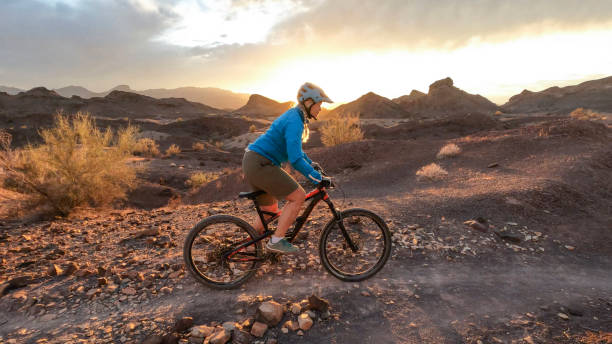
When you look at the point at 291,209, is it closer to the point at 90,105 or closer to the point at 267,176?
the point at 267,176

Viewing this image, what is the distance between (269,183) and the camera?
11.0ft

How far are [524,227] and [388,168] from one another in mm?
5763

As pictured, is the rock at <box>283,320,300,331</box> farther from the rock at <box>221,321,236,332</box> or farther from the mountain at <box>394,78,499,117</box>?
the mountain at <box>394,78,499,117</box>

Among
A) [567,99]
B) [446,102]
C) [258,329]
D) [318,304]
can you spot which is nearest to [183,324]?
[258,329]

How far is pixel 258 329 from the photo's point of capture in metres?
2.93

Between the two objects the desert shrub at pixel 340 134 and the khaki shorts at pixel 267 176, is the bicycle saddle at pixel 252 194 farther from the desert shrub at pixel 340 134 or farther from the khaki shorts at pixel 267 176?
the desert shrub at pixel 340 134

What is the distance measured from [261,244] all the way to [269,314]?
0.90 metres

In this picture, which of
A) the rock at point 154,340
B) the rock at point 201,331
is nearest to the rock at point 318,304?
the rock at point 201,331

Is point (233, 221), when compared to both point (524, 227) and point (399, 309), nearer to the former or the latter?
point (399, 309)

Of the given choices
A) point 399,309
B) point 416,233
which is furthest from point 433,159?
point 399,309

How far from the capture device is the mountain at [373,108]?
58.1 metres

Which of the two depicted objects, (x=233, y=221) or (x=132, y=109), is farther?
(x=132, y=109)

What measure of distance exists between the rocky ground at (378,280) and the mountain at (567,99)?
196 feet

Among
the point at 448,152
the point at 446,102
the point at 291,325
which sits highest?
the point at 446,102
